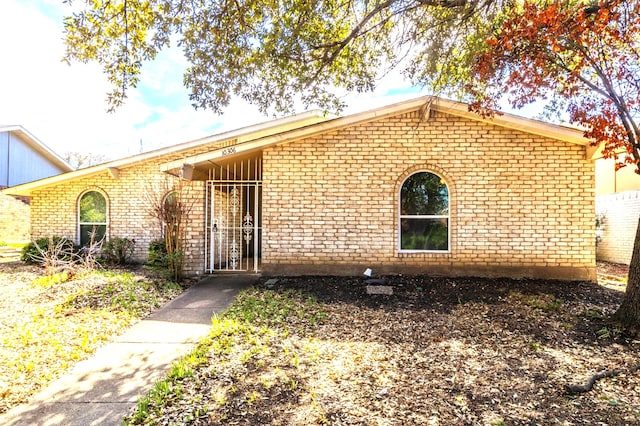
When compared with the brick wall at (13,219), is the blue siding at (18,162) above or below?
above

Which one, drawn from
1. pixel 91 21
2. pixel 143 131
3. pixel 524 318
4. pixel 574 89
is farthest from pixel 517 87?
pixel 143 131

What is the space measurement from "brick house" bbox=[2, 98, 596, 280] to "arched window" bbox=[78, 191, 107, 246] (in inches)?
218

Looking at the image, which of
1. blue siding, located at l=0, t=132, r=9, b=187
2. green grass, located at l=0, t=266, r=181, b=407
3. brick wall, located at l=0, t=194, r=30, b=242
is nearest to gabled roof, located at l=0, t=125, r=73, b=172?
blue siding, located at l=0, t=132, r=9, b=187

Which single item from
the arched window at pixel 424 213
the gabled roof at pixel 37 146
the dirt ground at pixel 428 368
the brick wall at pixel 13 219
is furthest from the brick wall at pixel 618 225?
the brick wall at pixel 13 219

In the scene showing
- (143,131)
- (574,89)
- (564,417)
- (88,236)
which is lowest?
(564,417)

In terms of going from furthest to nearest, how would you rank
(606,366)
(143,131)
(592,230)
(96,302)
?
1. (143,131)
2. (592,230)
3. (96,302)
4. (606,366)

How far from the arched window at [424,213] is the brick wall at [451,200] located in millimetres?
198

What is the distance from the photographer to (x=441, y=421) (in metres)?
3.07

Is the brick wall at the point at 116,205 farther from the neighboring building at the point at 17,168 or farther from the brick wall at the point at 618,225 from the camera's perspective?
the brick wall at the point at 618,225

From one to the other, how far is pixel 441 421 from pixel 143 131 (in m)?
48.2

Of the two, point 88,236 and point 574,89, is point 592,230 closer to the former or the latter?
point 574,89

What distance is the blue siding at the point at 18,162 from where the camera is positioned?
1886 cm

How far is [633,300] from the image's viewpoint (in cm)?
523

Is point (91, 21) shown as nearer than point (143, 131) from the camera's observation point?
Yes
